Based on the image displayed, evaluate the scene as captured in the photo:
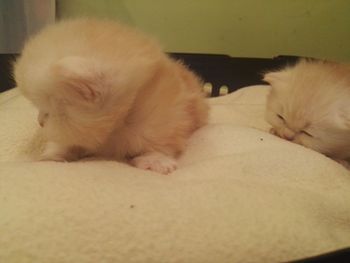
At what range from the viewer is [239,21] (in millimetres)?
1954

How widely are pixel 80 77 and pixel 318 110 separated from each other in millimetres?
832

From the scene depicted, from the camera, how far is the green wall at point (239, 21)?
1922 millimetres

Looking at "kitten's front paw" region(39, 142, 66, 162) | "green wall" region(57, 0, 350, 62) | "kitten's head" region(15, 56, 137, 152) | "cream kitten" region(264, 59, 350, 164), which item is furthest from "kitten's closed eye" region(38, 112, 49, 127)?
"green wall" region(57, 0, 350, 62)

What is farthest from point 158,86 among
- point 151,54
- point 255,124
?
point 255,124

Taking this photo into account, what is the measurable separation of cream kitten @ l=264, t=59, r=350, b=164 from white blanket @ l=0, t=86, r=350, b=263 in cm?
33

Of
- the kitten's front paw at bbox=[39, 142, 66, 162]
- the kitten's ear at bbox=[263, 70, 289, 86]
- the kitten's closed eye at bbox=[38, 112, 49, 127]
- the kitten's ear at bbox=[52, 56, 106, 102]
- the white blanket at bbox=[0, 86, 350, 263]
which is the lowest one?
the kitten's front paw at bbox=[39, 142, 66, 162]

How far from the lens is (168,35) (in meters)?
1.98

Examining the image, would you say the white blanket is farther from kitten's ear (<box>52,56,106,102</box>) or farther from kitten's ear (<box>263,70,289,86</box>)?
kitten's ear (<box>263,70,289,86</box>)

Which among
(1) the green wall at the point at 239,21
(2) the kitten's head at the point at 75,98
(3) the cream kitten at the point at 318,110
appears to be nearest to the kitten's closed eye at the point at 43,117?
(2) the kitten's head at the point at 75,98

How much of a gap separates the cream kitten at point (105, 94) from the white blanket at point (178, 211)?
90mm

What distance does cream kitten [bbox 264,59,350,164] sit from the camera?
4.23ft

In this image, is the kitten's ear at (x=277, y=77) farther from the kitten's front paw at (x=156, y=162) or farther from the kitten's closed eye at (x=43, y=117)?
the kitten's closed eye at (x=43, y=117)

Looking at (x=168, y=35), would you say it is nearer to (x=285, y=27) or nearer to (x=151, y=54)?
(x=285, y=27)

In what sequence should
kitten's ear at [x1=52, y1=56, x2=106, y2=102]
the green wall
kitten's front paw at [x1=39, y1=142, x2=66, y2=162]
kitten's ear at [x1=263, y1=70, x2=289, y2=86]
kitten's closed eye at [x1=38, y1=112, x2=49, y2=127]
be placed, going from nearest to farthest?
kitten's ear at [x1=52, y1=56, x2=106, y2=102] → kitten's closed eye at [x1=38, y1=112, x2=49, y2=127] → kitten's front paw at [x1=39, y1=142, x2=66, y2=162] → kitten's ear at [x1=263, y1=70, x2=289, y2=86] → the green wall
